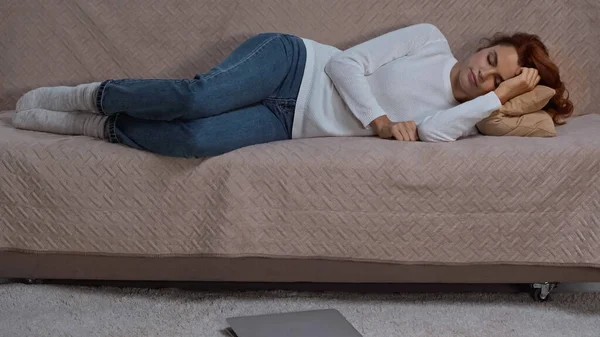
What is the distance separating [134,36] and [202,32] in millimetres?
208

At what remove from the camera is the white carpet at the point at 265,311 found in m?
1.75

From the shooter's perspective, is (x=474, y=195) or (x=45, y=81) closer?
(x=474, y=195)

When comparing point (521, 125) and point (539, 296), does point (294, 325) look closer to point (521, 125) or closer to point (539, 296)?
point (539, 296)

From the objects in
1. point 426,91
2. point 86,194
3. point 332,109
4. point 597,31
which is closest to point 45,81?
point 86,194

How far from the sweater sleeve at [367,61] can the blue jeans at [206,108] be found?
157 mm

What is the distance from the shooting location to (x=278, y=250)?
183 cm

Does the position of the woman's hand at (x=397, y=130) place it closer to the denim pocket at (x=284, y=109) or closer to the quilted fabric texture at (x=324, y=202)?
the quilted fabric texture at (x=324, y=202)

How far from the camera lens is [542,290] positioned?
1925mm

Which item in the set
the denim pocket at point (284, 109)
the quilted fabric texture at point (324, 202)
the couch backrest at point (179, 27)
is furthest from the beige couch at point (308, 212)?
the couch backrest at point (179, 27)

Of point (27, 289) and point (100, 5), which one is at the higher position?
point (100, 5)

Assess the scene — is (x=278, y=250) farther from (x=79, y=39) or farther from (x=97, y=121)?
(x=79, y=39)

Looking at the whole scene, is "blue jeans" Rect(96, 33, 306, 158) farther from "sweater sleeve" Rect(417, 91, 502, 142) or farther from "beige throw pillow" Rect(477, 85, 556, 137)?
"beige throw pillow" Rect(477, 85, 556, 137)

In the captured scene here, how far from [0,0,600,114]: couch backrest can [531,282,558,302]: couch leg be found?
30.3 inches

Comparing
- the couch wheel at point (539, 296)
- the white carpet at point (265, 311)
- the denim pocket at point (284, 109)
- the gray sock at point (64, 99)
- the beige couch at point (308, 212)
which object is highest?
the gray sock at point (64, 99)
